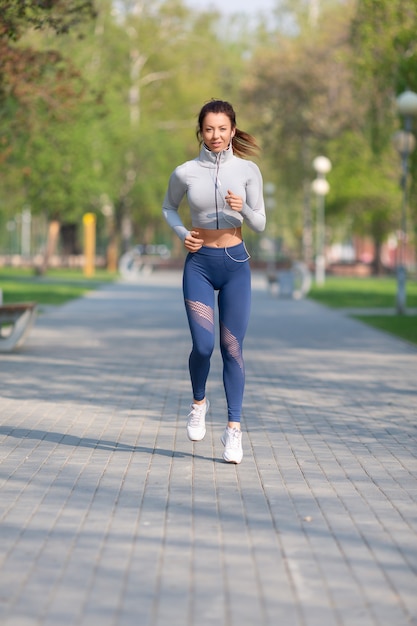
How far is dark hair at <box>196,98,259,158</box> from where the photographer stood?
7.62 metres

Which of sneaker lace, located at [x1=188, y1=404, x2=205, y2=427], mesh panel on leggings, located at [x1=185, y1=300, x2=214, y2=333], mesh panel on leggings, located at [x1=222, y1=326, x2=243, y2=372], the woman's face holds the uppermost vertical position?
the woman's face

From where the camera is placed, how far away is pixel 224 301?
25.6 ft

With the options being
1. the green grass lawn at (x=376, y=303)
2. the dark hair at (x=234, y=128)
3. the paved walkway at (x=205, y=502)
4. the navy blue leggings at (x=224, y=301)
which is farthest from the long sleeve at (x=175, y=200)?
the green grass lawn at (x=376, y=303)

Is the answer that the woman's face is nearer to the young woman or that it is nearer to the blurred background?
the young woman

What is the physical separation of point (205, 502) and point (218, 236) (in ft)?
5.67

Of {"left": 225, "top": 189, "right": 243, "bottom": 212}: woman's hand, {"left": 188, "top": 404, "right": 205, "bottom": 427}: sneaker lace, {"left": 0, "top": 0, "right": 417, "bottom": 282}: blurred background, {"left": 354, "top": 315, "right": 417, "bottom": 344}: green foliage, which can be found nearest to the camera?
{"left": 225, "top": 189, "right": 243, "bottom": 212}: woman's hand

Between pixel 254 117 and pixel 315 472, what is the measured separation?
5377cm

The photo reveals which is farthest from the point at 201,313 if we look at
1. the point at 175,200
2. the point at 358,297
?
the point at 358,297

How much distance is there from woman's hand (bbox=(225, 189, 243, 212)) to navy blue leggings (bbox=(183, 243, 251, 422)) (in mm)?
344

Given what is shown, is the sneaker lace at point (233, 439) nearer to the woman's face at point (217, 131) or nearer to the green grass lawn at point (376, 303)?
the woman's face at point (217, 131)

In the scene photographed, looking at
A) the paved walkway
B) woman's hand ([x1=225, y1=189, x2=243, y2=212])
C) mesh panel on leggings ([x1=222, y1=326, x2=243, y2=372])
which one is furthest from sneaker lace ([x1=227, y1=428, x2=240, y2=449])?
woman's hand ([x1=225, y1=189, x2=243, y2=212])

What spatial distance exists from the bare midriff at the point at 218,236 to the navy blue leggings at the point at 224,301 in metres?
0.03

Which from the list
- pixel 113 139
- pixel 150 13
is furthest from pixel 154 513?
pixel 150 13

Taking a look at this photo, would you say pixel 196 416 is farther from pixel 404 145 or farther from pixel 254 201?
pixel 404 145
